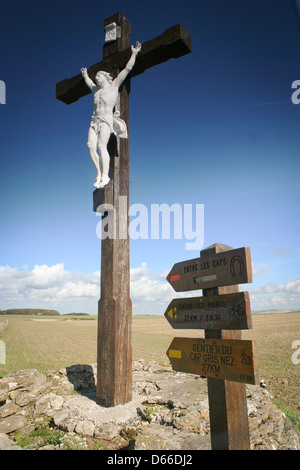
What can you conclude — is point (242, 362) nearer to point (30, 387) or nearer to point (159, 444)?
point (159, 444)

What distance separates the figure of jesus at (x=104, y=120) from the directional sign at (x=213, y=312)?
109 inches

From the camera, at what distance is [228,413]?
2627 millimetres

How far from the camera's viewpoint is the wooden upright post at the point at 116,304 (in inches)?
180

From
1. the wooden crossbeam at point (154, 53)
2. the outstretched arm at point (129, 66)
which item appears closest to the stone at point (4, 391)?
the outstretched arm at point (129, 66)

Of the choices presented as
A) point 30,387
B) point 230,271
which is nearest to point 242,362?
point 230,271

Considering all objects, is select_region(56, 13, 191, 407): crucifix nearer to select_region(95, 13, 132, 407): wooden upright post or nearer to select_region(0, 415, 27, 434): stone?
select_region(95, 13, 132, 407): wooden upright post

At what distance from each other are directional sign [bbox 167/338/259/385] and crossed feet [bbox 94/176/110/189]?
298 cm

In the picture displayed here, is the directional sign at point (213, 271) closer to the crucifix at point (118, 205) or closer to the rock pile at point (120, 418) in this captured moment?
the crucifix at point (118, 205)

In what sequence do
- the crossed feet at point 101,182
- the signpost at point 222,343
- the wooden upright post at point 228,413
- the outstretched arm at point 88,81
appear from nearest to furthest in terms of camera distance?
the signpost at point 222,343
the wooden upright post at point 228,413
the crossed feet at point 101,182
the outstretched arm at point 88,81

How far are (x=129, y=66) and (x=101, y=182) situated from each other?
2.25m

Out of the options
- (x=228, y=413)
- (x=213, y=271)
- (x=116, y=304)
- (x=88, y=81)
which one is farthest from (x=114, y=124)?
(x=228, y=413)

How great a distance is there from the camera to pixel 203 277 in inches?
116

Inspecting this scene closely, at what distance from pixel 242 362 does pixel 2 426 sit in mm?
3735

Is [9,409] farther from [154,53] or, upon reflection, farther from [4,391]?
[154,53]
